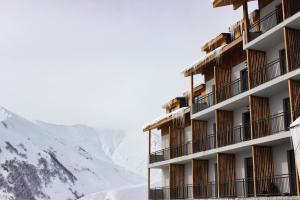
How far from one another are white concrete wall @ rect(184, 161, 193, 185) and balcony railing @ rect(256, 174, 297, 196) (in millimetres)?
9162

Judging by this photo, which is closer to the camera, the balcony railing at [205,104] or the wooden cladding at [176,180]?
the balcony railing at [205,104]

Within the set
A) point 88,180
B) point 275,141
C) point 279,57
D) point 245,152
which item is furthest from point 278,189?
point 88,180

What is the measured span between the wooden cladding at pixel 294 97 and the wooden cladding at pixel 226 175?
615 cm

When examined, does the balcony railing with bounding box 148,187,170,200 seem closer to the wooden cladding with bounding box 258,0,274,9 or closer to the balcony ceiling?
the balcony ceiling

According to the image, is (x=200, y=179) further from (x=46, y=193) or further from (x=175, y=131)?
(x=46, y=193)

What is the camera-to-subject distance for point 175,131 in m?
30.5

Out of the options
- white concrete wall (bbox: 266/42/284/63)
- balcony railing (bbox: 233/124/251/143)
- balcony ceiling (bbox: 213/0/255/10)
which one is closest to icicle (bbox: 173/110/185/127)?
balcony railing (bbox: 233/124/251/143)

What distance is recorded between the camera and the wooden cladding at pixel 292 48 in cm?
1844

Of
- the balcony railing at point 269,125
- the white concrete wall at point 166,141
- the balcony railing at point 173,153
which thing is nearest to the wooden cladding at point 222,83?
the balcony railing at point 269,125

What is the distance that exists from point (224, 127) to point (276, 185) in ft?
17.1

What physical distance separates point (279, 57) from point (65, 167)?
8506 centimetres

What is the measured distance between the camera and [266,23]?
70.7 ft

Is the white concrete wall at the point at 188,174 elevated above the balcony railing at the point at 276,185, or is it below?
above

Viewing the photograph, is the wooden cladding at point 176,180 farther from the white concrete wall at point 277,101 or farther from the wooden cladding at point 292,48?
the wooden cladding at point 292,48
